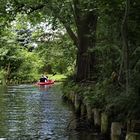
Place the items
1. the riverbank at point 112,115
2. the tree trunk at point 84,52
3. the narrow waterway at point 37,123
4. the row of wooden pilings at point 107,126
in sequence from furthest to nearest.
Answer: the tree trunk at point 84,52 < the narrow waterway at point 37,123 < the riverbank at point 112,115 < the row of wooden pilings at point 107,126

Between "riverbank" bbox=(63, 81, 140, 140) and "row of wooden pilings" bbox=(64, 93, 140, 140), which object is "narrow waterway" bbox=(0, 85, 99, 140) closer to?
"row of wooden pilings" bbox=(64, 93, 140, 140)

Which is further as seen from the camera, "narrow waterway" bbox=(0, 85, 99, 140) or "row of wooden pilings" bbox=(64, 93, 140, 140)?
"narrow waterway" bbox=(0, 85, 99, 140)

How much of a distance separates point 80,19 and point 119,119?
1770 centimetres

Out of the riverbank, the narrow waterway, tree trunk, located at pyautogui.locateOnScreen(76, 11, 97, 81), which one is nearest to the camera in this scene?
the riverbank

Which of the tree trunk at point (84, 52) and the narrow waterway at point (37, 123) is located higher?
the tree trunk at point (84, 52)

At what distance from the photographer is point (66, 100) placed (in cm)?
3212

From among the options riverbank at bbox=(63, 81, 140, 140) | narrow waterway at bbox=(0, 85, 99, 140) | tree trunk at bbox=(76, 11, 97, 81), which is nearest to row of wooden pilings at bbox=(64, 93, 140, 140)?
riverbank at bbox=(63, 81, 140, 140)

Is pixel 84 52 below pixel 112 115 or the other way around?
the other way around

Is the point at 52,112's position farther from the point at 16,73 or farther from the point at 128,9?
the point at 16,73

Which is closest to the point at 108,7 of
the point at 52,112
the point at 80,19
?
the point at 52,112

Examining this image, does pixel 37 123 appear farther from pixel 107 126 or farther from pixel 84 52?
pixel 84 52

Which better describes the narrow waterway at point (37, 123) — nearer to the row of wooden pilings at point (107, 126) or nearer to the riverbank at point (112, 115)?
the row of wooden pilings at point (107, 126)

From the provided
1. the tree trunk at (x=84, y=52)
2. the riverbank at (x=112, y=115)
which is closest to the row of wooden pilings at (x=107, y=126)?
the riverbank at (x=112, y=115)

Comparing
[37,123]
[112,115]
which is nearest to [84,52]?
[37,123]
